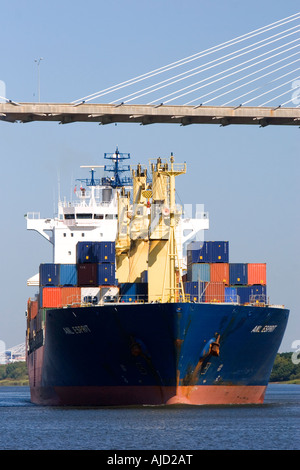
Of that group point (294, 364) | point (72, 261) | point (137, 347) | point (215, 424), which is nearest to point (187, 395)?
point (137, 347)

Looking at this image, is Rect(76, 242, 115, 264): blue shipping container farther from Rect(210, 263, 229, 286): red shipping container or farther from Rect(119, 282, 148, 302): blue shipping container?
Rect(210, 263, 229, 286): red shipping container

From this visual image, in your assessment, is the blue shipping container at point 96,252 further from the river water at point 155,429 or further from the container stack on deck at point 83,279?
the river water at point 155,429

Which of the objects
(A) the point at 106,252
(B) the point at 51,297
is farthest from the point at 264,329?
(B) the point at 51,297

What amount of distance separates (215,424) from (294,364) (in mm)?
114205

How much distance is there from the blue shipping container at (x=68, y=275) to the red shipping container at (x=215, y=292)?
805 centimetres

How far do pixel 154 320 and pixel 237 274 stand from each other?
914cm

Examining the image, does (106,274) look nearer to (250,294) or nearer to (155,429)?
(250,294)

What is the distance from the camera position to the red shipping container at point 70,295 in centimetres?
5391

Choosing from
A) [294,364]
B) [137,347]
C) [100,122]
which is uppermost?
[100,122]

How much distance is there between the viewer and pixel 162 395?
45.6m
